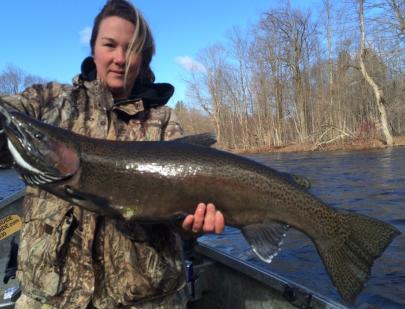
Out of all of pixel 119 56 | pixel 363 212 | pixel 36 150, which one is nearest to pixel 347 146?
pixel 363 212

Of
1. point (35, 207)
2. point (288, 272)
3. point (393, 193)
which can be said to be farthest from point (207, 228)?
point (393, 193)

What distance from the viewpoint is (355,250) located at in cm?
297

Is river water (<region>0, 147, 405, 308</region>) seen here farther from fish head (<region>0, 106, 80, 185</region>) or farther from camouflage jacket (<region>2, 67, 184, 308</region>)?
fish head (<region>0, 106, 80, 185</region>)

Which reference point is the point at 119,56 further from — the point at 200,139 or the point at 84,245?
the point at 84,245

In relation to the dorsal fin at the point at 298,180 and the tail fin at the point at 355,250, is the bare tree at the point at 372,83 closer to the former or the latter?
the tail fin at the point at 355,250

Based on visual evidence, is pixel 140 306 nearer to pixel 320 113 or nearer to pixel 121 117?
pixel 121 117

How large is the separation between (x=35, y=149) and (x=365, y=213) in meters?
10.4

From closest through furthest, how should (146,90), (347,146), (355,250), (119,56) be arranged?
(119,56)
(355,250)
(146,90)
(347,146)

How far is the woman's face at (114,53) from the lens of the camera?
2.87 meters

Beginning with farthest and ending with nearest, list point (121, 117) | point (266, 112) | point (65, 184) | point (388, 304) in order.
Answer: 1. point (266, 112)
2. point (388, 304)
3. point (121, 117)
4. point (65, 184)

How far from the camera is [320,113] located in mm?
43281

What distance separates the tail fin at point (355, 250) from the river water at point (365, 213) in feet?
1.70

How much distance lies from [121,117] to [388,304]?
5239mm

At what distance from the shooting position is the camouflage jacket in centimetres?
254
